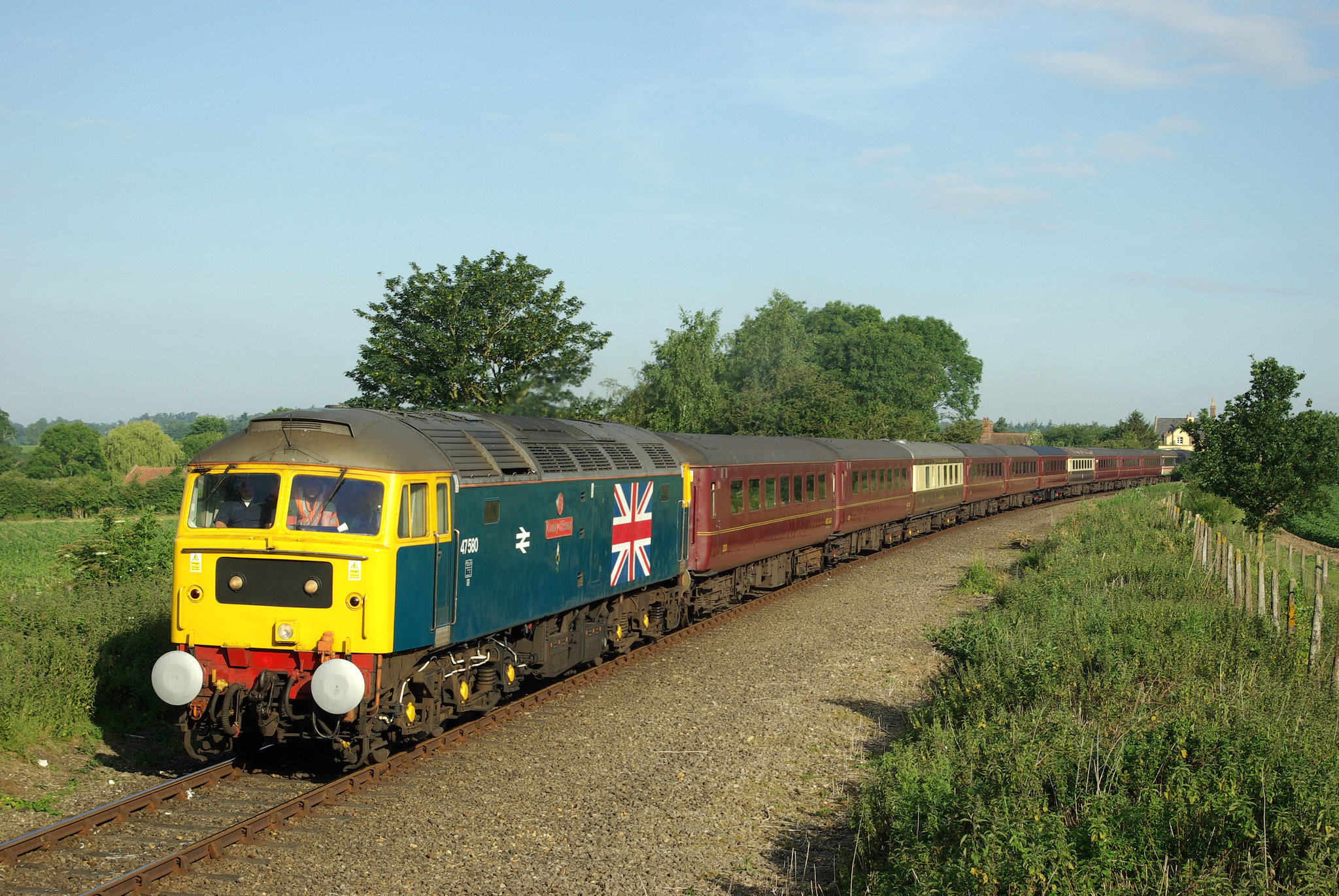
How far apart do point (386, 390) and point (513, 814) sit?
757 inches

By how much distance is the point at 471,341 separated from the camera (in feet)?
85.6

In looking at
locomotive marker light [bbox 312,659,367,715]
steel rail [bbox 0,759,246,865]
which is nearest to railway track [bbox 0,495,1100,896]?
steel rail [bbox 0,759,246,865]

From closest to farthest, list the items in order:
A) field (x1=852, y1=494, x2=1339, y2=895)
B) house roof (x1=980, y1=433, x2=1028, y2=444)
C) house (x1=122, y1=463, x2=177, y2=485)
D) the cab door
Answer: field (x1=852, y1=494, x2=1339, y2=895) < the cab door < house (x1=122, y1=463, x2=177, y2=485) < house roof (x1=980, y1=433, x2=1028, y2=444)

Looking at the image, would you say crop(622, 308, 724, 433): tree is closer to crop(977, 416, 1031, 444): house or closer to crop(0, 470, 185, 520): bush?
crop(0, 470, 185, 520): bush

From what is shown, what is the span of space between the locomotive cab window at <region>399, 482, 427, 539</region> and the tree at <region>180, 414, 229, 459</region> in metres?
93.8

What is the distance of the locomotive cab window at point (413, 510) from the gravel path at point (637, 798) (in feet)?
7.94

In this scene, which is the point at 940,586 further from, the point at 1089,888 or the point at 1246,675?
the point at 1089,888

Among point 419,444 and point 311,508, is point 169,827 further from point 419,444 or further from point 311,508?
point 419,444

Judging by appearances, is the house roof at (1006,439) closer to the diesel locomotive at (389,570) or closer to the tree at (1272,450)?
the tree at (1272,450)

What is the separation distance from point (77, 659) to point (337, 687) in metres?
4.75

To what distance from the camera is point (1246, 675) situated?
419 inches

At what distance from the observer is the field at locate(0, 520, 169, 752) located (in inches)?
399

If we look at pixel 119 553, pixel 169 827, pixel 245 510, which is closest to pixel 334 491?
pixel 245 510

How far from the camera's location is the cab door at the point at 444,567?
372 inches
